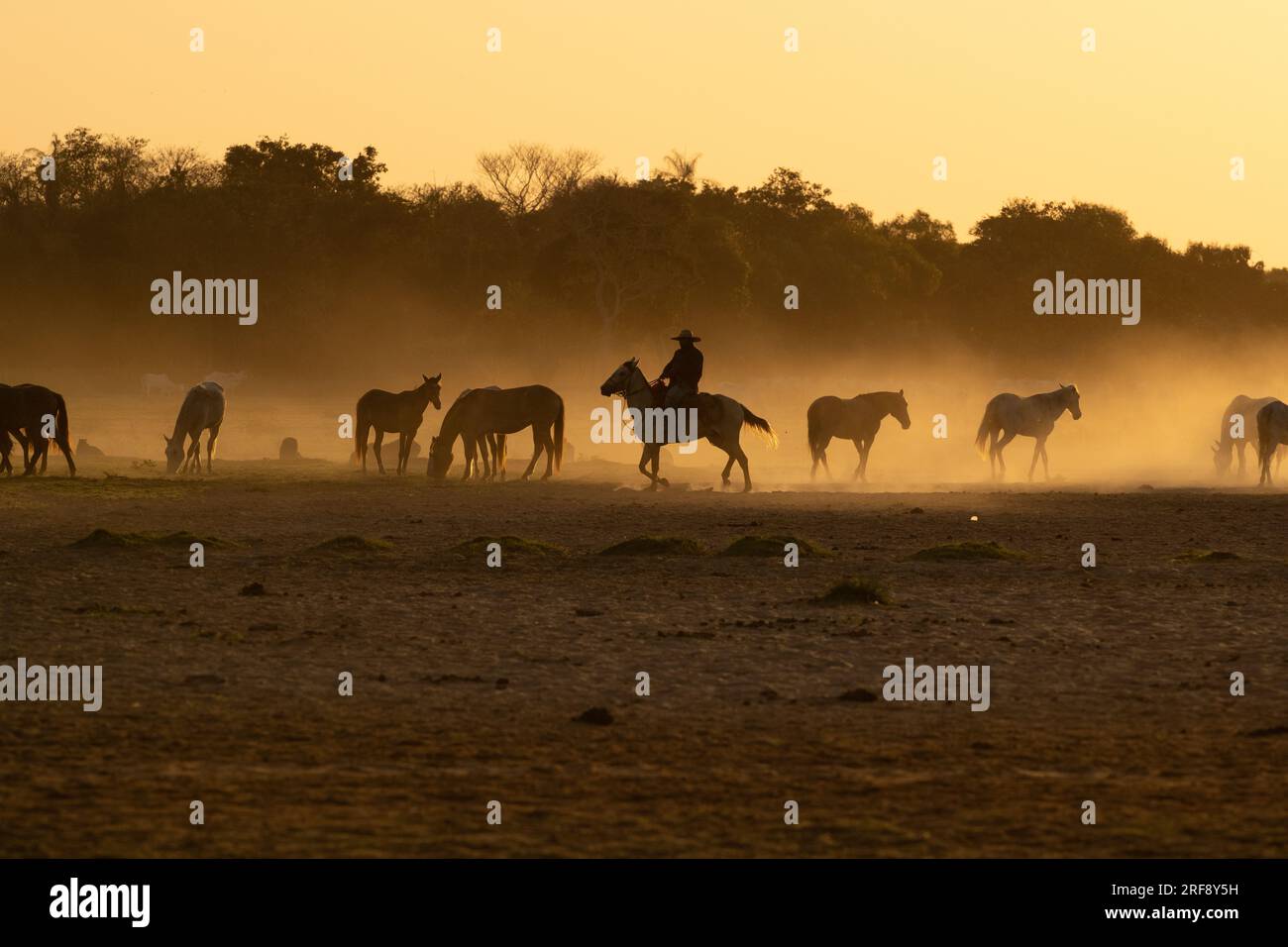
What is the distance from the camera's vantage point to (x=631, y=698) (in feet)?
37.4

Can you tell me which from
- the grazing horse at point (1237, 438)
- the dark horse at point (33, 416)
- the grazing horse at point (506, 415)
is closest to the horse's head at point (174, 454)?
the dark horse at point (33, 416)

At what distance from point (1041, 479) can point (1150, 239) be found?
6134cm

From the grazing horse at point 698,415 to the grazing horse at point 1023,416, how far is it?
6.88m

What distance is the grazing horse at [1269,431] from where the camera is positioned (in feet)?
119

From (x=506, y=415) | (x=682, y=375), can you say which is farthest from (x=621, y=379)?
(x=506, y=415)

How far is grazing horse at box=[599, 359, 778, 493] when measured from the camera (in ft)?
99.9

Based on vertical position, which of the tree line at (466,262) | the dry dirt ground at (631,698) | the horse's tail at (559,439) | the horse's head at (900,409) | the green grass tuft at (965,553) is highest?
the tree line at (466,262)

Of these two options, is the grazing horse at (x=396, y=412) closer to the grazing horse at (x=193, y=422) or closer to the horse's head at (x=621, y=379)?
the grazing horse at (x=193, y=422)

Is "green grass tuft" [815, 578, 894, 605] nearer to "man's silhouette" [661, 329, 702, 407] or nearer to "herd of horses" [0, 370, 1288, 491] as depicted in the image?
"man's silhouette" [661, 329, 702, 407]

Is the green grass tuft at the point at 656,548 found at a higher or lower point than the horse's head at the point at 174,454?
lower

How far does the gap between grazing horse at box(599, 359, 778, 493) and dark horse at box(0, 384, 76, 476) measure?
405 inches

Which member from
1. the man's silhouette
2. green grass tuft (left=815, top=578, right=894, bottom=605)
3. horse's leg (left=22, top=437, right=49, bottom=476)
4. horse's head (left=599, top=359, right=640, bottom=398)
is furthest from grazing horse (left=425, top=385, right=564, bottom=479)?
green grass tuft (left=815, top=578, right=894, bottom=605)
